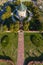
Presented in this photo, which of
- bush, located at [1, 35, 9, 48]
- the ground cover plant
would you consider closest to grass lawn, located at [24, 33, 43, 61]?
the ground cover plant

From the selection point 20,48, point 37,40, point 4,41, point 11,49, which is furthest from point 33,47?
point 4,41

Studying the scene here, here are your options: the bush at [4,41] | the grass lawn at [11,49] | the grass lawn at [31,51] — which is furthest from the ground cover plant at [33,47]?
the bush at [4,41]

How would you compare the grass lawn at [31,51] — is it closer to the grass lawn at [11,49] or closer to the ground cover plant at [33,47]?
the ground cover plant at [33,47]

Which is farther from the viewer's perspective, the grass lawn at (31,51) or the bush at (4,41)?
the bush at (4,41)

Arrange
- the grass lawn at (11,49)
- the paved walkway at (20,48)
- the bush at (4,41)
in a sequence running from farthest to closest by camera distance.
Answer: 1. the bush at (4,41)
2. the grass lawn at (11,49)
3. the paved walkway at (20,48)

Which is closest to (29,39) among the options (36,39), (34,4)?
(36,39)

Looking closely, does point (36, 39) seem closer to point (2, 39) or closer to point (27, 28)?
point (27, 28)

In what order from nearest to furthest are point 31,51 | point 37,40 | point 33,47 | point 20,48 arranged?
point 31,51, point 20,48, point 33,47, point 37,40

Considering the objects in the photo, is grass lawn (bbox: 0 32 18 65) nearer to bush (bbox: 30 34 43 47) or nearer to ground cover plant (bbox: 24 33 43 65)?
ground cover plant (bbox: 24 33 43 65)

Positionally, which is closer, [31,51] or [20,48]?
[31,51]

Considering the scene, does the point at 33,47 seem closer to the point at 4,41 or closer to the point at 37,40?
the point at 37,40

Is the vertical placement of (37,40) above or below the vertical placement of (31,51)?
above
